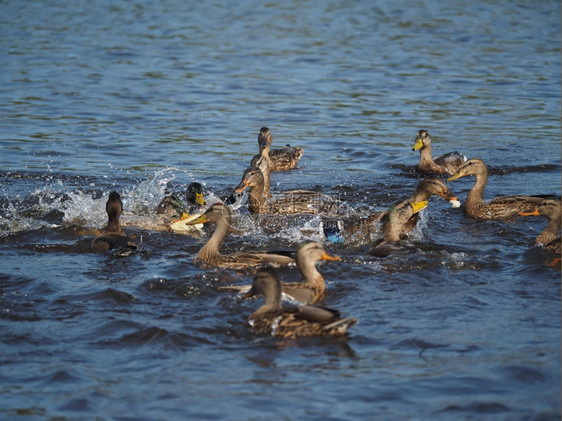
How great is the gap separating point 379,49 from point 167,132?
840 cm

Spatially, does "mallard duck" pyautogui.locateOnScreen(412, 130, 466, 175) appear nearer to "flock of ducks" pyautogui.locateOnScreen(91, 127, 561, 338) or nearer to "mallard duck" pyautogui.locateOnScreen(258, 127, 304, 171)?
"flock of ducks" pyautogui.locateOnScreen(91, 127, 561, 338)

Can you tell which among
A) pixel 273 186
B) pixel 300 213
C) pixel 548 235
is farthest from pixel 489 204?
pixel 273 186

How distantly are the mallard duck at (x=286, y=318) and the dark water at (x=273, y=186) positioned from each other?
0.11 meters

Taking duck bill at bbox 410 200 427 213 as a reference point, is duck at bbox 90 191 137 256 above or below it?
below

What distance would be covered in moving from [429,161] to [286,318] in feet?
22.1

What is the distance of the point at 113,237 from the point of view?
892 cm

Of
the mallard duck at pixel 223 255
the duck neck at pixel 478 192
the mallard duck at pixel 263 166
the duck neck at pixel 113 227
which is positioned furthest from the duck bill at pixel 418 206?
the duck neck at pixel 113 227

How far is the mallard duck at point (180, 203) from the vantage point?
10.1 meters

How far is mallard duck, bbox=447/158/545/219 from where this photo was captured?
33.2 feet

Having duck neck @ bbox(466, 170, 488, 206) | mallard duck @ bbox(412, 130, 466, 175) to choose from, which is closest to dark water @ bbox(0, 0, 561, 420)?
duck neck @ bbox(466, 170, 488, 206)

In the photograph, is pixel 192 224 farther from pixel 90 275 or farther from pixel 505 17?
pixel 505 17

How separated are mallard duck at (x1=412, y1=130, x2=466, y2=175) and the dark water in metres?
0.39

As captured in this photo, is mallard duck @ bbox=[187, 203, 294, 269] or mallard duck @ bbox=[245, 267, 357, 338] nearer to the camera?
mallard duck @ bbox=[245, 267, 357, 338]

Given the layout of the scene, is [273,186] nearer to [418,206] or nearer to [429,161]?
[429,161]
